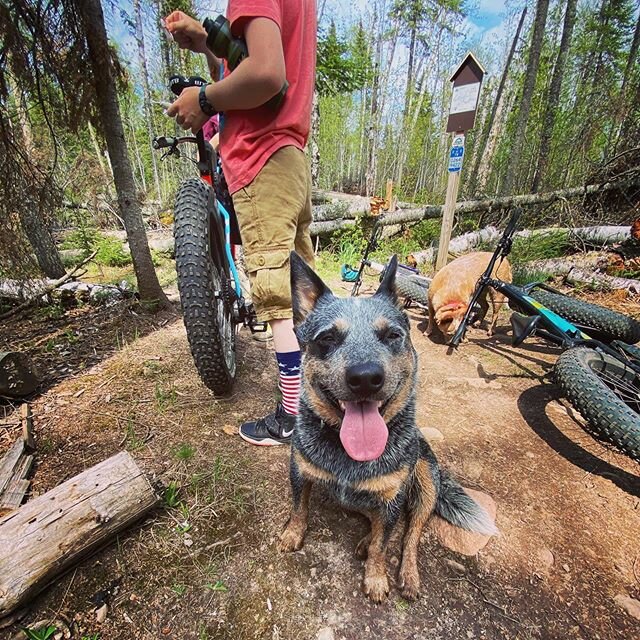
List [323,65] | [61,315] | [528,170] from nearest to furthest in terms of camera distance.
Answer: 1. [61,315]
2. [323,65]
3. [528,170]

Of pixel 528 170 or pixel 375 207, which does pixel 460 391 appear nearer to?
pixel 375 207

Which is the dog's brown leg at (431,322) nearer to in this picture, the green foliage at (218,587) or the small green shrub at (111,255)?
the green foliage at (218,587)

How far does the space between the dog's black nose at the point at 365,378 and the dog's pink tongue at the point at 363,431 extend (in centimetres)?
16

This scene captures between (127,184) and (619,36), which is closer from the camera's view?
(127,184)

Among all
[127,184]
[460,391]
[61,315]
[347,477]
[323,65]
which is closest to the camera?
[347,477]

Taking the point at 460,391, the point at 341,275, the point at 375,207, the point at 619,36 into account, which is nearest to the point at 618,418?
the point at 460,391

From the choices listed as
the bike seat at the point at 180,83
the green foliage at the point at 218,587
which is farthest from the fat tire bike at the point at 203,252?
the green foliage at the point at 218,587

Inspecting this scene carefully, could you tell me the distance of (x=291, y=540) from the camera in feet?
5.34

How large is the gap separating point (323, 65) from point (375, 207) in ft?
19.8

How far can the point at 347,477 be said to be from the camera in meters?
1.54

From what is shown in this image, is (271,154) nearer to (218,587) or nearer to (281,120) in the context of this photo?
(281,120)

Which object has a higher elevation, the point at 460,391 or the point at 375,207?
the point at 375,207

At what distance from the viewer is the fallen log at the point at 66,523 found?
4.05 feet

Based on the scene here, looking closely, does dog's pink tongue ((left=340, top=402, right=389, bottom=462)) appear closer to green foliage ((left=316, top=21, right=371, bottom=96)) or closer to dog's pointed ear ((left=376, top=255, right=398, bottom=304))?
dog's pointed ear ((left=376, top=255, right=398, bottom=304))
